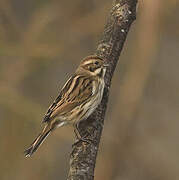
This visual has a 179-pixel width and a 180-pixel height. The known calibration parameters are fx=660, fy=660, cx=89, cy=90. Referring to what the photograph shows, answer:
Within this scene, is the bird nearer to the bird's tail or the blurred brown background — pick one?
the bird's tail

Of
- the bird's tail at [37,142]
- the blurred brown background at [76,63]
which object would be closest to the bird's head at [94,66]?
the bird's tail at [37,142]

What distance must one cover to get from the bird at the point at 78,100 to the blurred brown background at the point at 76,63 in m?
1.97

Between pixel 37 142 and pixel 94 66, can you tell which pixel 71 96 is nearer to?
pixel 94 66

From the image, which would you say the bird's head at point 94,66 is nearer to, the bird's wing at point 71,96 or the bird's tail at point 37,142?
the bird's wing at point 71,96

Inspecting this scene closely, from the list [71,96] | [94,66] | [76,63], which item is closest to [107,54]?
[94,66]

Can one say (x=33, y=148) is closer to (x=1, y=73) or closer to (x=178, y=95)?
(x=1, y=73)

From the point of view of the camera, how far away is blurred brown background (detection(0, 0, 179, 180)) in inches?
278

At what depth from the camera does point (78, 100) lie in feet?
16.0

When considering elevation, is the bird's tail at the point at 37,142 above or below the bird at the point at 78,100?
below

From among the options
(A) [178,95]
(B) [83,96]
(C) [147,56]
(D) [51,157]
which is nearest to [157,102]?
(A) [178,95]

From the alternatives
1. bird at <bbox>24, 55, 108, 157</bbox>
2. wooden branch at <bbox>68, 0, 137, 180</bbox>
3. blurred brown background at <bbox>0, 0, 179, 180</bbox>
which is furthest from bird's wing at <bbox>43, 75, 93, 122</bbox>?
blurred brown background at <bbox>0, 0, 179, 180</bbox>

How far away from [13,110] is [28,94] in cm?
86

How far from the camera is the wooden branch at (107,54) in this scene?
4059 millimetres

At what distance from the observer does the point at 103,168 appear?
23.0 feet
